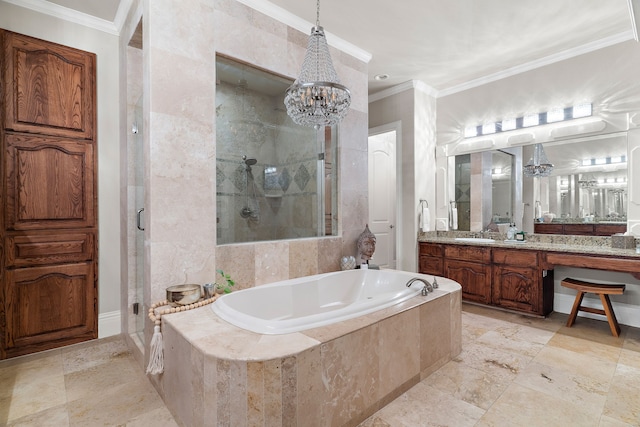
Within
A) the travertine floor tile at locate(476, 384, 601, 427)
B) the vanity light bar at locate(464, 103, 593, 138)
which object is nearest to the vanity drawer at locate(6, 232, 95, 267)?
the travertine floor tile at locate(476, 384, 601, 427)

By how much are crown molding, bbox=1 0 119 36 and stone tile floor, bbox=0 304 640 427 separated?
2634mm

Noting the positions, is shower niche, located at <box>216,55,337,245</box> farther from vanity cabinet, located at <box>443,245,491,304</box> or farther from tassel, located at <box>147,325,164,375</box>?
vanity cabinet, located at <box>443,245,491,304</box>

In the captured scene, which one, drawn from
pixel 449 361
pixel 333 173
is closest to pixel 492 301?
pixel 449 361

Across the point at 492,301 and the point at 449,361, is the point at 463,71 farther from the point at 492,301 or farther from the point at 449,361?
the point at 449,361

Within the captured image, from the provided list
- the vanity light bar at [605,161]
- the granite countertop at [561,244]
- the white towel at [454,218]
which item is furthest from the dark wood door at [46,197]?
the vanity light bar at [605,161]

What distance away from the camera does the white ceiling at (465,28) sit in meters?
2.66

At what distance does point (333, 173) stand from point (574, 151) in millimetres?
2505

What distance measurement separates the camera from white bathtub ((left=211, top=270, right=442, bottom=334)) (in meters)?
1.67

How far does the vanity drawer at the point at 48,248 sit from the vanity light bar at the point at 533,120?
4.25 meters

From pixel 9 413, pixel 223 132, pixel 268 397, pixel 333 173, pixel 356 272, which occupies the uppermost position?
pixel 223 132

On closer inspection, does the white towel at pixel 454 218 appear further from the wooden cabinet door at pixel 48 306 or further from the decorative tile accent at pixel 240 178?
the wooden cabinet door at pixel 48 306

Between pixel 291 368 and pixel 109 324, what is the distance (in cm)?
228

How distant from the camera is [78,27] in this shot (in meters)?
2.72

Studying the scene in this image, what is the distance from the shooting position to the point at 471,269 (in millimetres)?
3688
